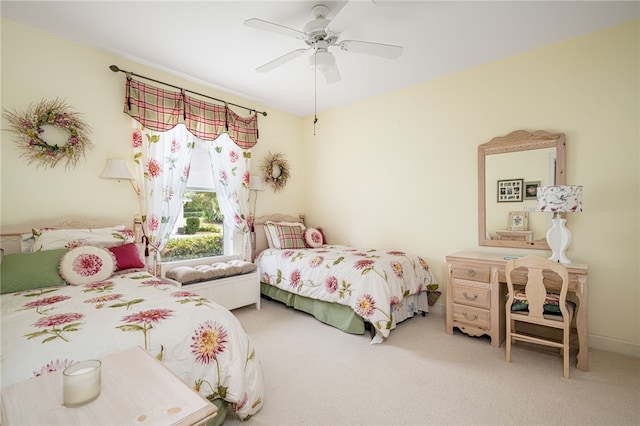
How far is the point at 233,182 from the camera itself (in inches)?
155

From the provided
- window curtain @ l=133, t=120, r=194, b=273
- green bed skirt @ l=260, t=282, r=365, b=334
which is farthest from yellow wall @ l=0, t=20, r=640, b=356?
green bed skirt @ l=260, t=282, r=365, b=334

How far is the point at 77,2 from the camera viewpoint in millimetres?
2250

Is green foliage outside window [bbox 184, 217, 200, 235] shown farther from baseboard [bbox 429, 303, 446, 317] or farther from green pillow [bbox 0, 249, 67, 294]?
baseboard [bbox 429, 303, 446, 317]

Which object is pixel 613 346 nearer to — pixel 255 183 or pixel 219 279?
pixel 219 279

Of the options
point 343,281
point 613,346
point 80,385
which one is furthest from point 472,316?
point 80,385

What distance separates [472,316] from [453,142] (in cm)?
190

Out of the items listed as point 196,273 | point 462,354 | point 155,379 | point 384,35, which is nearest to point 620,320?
point 462,354

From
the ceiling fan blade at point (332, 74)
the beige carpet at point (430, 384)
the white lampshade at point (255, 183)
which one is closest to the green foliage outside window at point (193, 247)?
the white lampshade at point (255, 183)

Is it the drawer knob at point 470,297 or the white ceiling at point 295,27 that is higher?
the white ceiling at point 295,27

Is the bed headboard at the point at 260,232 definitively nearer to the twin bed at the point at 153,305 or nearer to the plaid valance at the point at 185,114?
the twin bed at the point at 153,305

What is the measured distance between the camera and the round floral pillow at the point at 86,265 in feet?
7.16

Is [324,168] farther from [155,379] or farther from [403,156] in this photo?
[155,379]

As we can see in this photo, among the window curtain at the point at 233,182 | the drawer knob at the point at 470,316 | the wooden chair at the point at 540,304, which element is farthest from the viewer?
the window curtain at the point at 233,182

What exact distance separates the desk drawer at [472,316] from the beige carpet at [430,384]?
0.53ft
